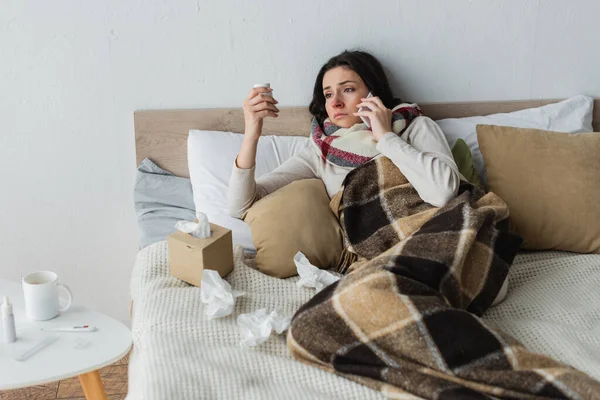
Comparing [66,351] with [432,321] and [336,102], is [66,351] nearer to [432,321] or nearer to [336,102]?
[432,321]

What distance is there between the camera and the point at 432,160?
1675 millimetres

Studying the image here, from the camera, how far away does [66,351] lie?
1.35 metres

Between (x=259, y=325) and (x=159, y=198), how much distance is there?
76cm

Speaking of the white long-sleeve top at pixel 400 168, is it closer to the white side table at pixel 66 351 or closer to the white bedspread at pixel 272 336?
the white bedspread at pixel 272 336

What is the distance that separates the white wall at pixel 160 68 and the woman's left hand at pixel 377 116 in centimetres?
32

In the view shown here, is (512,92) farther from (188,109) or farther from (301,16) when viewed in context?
(188,109)

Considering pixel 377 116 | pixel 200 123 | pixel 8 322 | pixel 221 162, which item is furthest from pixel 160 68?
pixel 8 322

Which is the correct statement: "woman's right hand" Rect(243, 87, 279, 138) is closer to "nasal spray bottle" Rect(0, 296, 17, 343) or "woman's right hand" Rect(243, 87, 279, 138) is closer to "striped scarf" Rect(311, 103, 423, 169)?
"striped scarf" Rect(311, 103, 423, 169)

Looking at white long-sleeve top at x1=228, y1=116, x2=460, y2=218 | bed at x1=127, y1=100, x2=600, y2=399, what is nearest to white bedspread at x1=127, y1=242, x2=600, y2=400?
bed at x1=127, y1=100, x2=600, y2=399

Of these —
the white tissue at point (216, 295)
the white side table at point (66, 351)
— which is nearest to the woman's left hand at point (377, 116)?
the white tissue at point (216, 295)

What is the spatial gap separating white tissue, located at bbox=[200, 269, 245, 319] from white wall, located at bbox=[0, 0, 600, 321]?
2.35ft

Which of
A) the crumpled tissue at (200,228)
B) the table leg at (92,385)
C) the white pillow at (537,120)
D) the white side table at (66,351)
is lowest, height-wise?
the table leg at (92,385)

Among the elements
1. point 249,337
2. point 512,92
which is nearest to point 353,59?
point 512,92

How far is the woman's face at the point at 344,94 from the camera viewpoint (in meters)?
1.87
